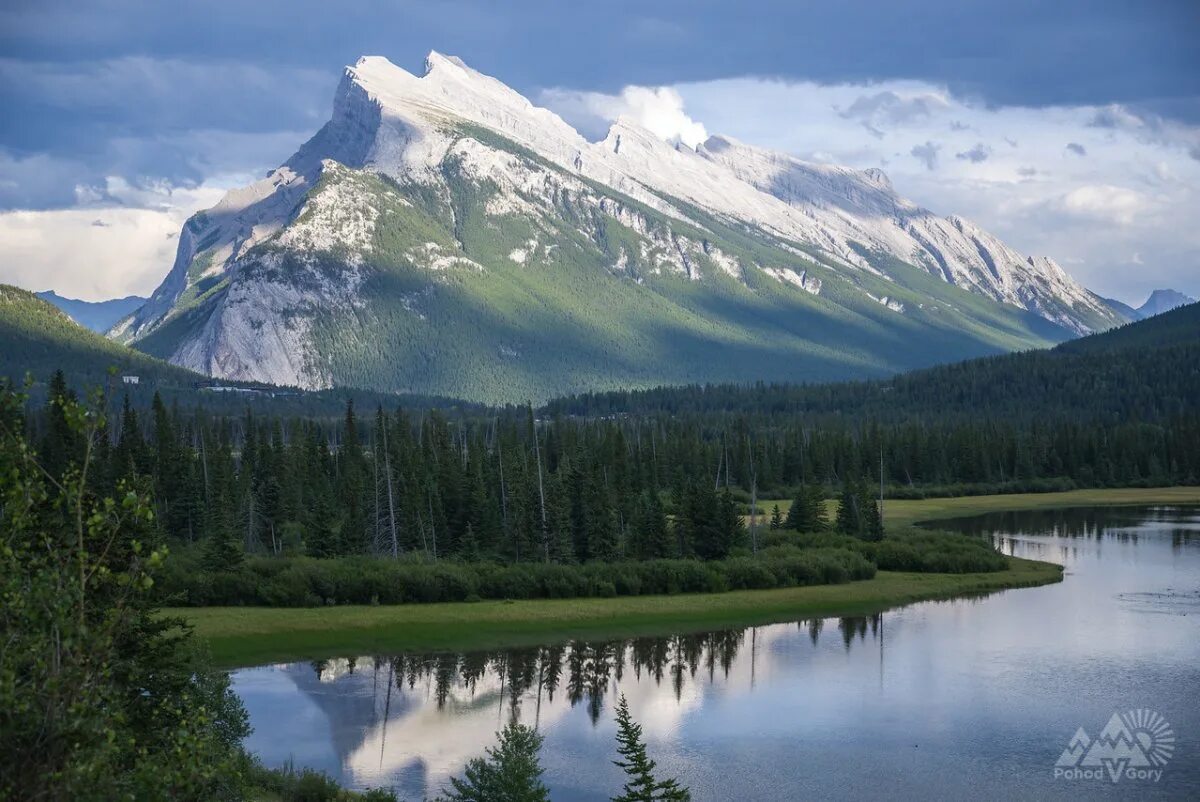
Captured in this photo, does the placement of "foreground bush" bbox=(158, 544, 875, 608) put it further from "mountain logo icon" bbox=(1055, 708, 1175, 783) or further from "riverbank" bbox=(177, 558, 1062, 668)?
"mountain logo icon" bbox=(1055, 708, 1175, 783)

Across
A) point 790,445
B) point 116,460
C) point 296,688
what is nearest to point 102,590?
point 296,688

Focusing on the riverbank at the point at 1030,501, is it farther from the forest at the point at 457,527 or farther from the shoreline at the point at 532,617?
the shoreline at the point at 532,617

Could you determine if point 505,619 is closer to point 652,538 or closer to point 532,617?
point 532,617

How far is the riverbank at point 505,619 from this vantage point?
70.8 meters

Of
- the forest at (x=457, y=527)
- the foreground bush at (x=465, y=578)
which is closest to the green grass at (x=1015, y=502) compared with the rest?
the forest at (x=457, y=527)

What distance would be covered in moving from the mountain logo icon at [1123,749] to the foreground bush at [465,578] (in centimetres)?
3763

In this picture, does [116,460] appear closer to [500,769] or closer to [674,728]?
[674,728]

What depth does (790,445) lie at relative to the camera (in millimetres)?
190750

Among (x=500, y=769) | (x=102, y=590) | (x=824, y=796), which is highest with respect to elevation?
(x=102, y=590)

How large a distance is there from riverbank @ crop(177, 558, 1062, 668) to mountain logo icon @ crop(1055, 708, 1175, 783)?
29.2m

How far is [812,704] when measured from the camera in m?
57.8

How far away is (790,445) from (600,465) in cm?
6489

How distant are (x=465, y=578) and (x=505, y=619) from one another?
7.45 m

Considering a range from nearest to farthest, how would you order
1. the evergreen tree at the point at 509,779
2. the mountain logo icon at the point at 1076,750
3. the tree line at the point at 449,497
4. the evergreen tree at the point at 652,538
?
the evergreen tree at the point at 509,779, the mountain logo icon at the point at 1076,750, the evergreen tree at the point at 652,538, the tree line at the point at 449,497
